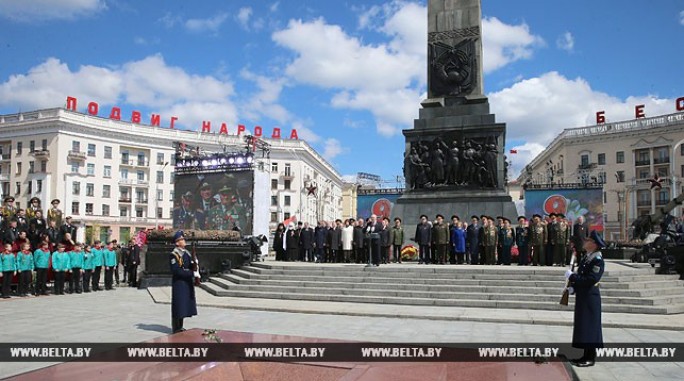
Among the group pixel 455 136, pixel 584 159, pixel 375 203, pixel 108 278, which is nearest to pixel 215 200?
pixel 375 203

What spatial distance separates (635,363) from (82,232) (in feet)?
205

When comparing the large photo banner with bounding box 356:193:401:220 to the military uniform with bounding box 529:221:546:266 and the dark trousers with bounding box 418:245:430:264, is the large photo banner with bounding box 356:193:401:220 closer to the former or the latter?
the dark trousers with bounding box 418:245:430:264

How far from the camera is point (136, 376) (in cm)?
529

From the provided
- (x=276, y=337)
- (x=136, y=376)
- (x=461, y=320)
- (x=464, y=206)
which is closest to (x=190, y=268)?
(x=276, y=337)

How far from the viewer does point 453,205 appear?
18438 millimetres

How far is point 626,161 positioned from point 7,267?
6581 centimetres

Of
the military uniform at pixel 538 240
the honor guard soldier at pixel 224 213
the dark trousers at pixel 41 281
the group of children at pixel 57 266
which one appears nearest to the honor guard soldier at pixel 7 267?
the group of children at pixel 57 266

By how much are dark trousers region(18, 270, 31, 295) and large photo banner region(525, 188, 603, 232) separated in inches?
1219

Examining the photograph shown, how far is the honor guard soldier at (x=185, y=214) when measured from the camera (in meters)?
31.1

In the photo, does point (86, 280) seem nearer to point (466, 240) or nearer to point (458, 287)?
point (458, 287)

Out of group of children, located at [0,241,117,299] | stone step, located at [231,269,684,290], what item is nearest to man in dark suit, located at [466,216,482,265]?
stone step, located at [231,269,684,290]

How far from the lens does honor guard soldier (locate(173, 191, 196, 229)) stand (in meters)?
31.1

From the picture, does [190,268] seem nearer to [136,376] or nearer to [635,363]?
[136,376]

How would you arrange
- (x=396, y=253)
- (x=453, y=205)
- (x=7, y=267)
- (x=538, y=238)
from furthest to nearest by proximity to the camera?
1. (x=453, y=205)
2. (x=396, y=253)
3. (x=538, y=238)
4. (x=7, y=267)
